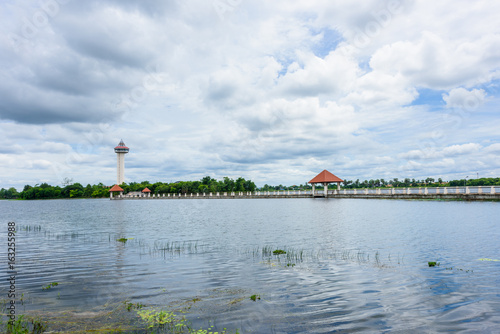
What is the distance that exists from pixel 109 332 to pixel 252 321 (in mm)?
3258

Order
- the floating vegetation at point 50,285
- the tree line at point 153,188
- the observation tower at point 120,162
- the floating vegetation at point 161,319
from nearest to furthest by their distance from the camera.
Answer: the floating vegetation at point 161,319 → the floating vegetation at point 50,285 → the tree line at point 153,188 → the observation tower at point 120,162

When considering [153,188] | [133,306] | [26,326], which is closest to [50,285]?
[26,326]

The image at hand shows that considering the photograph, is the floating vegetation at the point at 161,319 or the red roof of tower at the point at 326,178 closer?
the floating vegetation at the point at 161,319

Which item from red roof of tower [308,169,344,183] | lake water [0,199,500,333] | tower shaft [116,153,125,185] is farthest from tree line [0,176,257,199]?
lake water [0,199,500,333]

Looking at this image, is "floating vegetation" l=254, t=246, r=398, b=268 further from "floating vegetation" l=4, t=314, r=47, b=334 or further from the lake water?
"floating vegetation" l=4, t=314, r=47, b=334

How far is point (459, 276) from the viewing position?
36.0ft

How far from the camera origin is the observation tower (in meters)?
181

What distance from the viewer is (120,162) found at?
182750 mm

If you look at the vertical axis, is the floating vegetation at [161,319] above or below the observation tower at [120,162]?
below

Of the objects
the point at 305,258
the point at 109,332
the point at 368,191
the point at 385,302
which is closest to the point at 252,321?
the point at 109,332

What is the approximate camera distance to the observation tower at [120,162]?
18088cm

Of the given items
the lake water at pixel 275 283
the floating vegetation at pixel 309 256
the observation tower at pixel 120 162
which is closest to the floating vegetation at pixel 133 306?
the lake water at pixel 275 283

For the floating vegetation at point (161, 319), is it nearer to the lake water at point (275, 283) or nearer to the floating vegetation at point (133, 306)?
the lake water at point (275, 283)

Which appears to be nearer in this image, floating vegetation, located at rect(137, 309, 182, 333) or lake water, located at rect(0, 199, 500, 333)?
floating vegetation, located at rect(137, 309, 182, 333)
